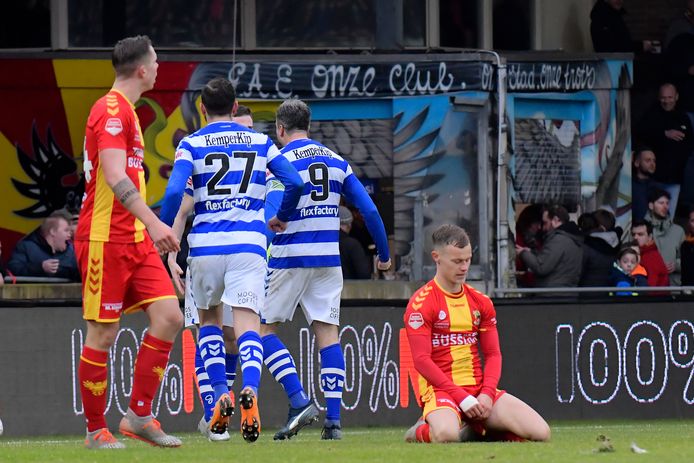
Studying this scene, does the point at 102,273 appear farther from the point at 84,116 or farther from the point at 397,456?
the point at 84,116

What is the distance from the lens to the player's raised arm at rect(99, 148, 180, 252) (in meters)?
9.15

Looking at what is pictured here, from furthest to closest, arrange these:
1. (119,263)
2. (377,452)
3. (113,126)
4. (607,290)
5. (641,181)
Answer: (641,181), (607,290), (119,263), (113,126), (377,452)

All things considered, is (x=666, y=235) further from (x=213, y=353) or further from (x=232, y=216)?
(x=232, y=216)

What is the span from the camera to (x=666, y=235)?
65.4 ft

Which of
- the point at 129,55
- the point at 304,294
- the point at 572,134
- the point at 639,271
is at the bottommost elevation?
the point at 304,294

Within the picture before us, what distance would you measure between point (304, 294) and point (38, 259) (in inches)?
218

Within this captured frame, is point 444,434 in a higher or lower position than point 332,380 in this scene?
lower

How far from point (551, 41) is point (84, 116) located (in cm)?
613

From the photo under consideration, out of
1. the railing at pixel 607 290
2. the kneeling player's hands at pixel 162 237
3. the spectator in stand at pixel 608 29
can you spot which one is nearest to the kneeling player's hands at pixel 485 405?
the kneeling player's hands at pixel 162 237

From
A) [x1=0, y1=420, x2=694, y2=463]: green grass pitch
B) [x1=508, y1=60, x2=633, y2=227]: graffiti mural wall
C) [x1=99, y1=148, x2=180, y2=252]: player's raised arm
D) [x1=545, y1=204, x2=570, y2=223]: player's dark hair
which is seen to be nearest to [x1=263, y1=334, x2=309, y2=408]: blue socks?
[x1=0, y1=420, x2=694, y2=463]: green grass pitch

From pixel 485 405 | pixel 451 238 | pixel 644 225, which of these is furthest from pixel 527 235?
pixel 485 405

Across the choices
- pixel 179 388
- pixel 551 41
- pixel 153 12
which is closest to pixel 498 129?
pixel 551 41

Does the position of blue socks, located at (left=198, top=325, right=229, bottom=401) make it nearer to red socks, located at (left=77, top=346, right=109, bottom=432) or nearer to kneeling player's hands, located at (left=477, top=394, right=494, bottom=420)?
red socks, located at (left=77, top=346, right=109, bottom=432)

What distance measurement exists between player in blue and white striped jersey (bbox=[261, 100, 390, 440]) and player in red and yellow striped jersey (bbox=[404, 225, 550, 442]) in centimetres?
96
